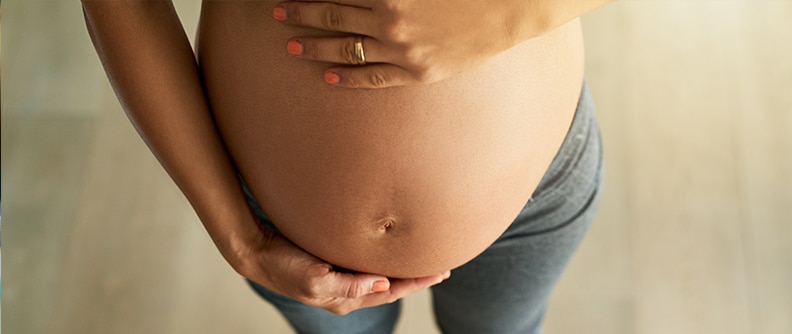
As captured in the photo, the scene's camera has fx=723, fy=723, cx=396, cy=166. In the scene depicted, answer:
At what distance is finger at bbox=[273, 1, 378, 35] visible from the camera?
51cm

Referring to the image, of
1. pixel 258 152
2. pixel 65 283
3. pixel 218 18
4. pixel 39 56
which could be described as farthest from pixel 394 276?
pixel 39 56

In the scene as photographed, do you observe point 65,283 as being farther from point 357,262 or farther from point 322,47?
point 322,47

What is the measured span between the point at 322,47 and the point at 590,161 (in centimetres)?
35

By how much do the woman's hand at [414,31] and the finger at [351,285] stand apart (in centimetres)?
20

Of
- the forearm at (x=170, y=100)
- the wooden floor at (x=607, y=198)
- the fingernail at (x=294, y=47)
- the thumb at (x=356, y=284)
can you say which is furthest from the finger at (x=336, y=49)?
the wooden floor at (x=607, y=198)

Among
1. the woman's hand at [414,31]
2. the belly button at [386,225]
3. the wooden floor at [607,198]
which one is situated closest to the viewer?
the woman's hand at [414,31]

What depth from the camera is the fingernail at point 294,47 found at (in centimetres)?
56

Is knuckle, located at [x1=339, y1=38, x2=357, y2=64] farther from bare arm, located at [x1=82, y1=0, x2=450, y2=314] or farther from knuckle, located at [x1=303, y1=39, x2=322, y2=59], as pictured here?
bare arm, located at [x1=82, y1=0, x2=450, y2=314]

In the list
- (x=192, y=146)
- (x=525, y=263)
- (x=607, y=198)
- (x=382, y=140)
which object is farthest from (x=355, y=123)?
(x=607, y=198)

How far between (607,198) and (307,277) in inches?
40.1

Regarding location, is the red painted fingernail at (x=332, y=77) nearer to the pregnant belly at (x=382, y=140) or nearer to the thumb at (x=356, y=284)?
the pregnant belly at (x=382, y=140)

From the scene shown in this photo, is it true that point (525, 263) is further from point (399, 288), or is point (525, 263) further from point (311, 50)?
point (311, 50)

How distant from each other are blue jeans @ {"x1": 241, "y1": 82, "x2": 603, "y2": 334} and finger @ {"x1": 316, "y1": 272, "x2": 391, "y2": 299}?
0.29 ft

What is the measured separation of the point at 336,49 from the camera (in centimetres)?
54
